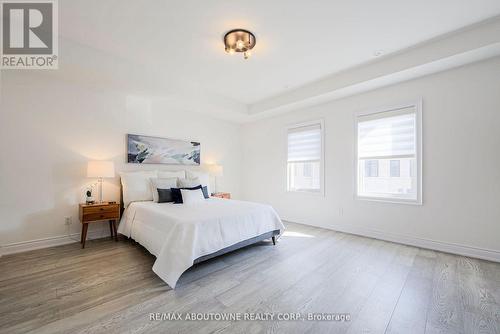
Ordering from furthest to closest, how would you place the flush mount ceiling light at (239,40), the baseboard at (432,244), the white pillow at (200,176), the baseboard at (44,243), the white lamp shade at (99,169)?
the white pillow at (200,176)
the white lamp shade at (99,169)
the baseboard at (44,243)
the baseboard at (432,244)
the flush mount ceiling light at (239,40)

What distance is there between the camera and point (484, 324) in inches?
61.9

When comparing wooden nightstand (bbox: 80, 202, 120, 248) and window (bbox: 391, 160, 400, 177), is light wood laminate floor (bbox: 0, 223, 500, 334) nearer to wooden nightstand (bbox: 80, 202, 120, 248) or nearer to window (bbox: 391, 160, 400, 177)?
wooden nightstand (bbox: 80, 202, 120, 248)

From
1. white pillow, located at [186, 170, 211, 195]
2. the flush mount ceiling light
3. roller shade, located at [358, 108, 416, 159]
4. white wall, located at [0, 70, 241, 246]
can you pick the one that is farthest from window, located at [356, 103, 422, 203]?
white wall, located at [0, 70, 241, 246]

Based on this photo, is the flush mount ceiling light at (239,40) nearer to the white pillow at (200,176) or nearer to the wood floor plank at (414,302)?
the white pillow at (200,176)

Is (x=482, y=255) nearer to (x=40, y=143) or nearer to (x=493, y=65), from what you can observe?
(x=493, y=65)

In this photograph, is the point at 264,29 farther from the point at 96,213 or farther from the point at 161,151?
the point at 96,213

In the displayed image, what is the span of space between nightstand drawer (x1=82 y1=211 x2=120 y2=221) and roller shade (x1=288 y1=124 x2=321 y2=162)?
11.3ft

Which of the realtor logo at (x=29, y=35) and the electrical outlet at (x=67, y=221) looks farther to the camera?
the electrical outlet at (x=67, y=221)

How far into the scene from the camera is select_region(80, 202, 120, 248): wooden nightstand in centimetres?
303

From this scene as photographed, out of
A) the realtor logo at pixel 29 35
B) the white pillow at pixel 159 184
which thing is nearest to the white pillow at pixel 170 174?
the white pillow at pixel 159 184

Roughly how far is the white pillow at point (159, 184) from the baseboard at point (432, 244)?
10.3 ft

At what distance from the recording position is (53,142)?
3146 millimetres

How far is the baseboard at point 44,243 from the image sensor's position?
9.27ft

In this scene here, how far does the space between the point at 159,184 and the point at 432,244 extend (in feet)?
13.7
